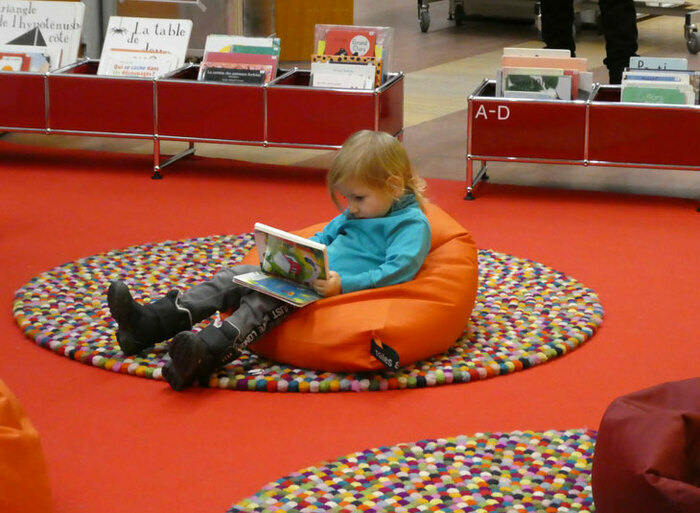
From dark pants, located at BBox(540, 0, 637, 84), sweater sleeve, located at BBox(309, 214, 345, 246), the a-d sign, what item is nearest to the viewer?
sweater sleeve, located at BBox(309, 214, 345, 246)

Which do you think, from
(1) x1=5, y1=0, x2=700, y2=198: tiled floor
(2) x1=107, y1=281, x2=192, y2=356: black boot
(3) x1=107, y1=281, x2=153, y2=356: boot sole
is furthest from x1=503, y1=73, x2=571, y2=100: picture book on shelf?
(3) x1=107, y1=281, x2=153, y2=356: boot sole

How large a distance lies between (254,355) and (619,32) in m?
3.85

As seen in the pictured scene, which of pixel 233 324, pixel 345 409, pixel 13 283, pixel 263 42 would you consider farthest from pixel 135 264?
pixel 263 42

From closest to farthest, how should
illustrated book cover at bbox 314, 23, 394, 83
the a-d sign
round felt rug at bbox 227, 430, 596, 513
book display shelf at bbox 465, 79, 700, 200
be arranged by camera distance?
round felt rug at bbox 227, 430, 596, 513
book display shelf at bbox 465, 79, 700, 200
the a-d sign
illustrated book cover at bbox 314, 23, 394, 83

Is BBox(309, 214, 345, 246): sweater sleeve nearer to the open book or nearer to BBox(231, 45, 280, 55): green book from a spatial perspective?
the open book

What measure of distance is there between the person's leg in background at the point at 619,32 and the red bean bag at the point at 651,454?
172 inches

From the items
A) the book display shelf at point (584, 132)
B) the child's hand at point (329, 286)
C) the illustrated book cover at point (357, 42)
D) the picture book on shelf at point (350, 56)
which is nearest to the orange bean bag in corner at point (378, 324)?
the child's hand at point (329, 286)

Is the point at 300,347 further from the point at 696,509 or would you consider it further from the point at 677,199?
the point at 677,199

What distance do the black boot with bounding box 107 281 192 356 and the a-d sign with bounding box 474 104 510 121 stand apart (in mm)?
2364

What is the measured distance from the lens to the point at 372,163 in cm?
350

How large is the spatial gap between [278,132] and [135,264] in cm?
150

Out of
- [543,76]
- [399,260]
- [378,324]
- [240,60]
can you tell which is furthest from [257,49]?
[378,324]

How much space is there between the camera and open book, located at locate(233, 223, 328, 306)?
3422 mm

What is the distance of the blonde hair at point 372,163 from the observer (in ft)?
11.5
